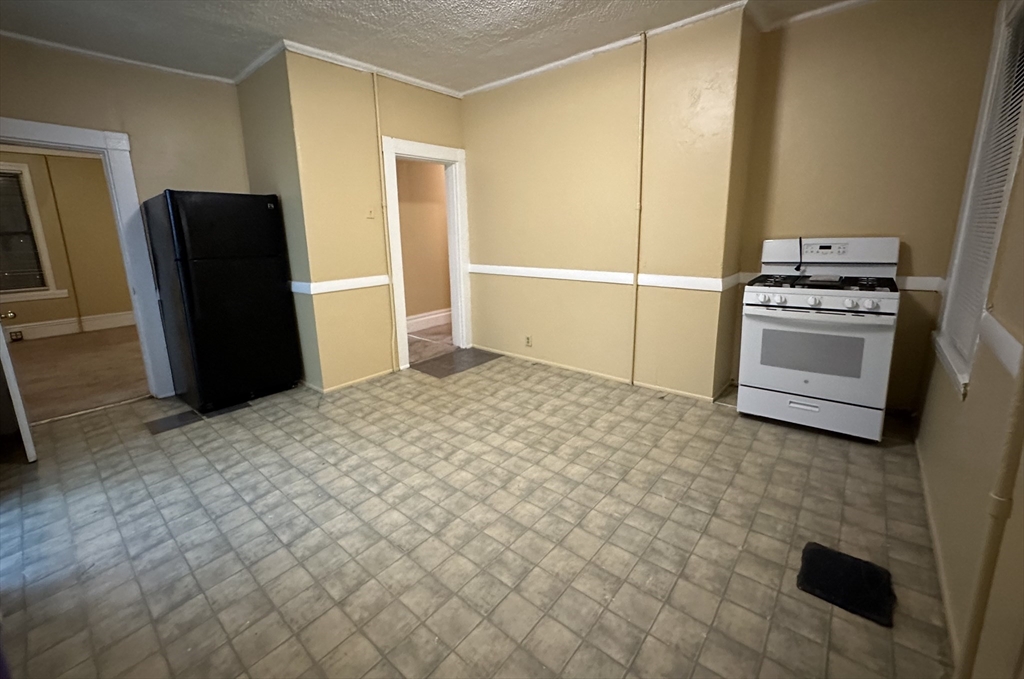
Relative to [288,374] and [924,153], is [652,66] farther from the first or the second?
[288,374]

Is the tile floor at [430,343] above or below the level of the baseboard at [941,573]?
above

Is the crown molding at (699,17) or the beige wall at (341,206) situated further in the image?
the beige wall at (341,206)

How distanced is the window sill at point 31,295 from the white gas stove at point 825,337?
27.8ft

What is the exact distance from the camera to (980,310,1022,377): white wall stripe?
121 centimetres

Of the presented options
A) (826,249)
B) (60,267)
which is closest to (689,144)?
(826,249)

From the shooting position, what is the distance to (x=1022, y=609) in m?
0.96

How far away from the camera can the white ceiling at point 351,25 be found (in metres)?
2.60

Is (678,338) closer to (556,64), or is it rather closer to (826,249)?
(826,249)

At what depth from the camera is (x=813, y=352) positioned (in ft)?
8.73

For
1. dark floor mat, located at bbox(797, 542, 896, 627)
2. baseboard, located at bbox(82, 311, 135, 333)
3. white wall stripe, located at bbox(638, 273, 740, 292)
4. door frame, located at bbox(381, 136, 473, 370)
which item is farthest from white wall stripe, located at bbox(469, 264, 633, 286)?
baseboard, located at bbox(82, 311, 135, 333)

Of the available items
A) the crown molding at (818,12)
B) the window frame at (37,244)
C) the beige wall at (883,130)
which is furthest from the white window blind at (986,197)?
the window frame at (37,244)

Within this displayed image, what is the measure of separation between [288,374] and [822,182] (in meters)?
4.49

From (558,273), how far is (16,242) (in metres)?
7.20

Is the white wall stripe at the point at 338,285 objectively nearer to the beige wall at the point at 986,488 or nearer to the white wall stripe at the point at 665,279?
the white wall stripe at the point at 665,279
